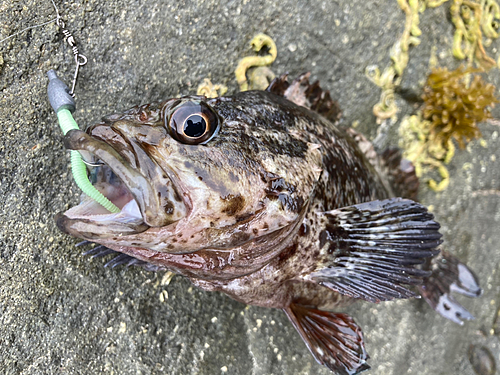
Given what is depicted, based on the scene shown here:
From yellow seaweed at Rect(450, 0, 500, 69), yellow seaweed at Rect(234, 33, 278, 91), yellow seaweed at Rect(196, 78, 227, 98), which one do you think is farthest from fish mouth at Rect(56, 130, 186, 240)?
yellow seaweed at Rect(450, 0, 500, 69)

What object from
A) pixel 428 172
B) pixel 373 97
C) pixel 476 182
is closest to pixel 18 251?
pixel 373 97

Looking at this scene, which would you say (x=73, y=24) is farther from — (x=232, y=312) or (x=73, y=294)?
(x=232, y=312)

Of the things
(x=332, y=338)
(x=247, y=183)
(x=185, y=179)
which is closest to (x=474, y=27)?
(x=332, y=338)

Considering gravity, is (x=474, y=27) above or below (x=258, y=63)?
above

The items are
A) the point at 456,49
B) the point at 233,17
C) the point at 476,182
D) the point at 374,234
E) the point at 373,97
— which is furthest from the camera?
the point at 476,182

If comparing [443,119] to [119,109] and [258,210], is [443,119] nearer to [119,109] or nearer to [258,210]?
[258,210]

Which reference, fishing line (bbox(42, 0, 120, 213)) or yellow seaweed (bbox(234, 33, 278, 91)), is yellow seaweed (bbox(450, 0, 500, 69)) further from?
fishing line (bbox(42, 0, 120, 213))

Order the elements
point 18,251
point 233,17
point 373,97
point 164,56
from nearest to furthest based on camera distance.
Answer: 1. point 18,251
2. point 164,56
3. point 233,17
4. point 373,97
